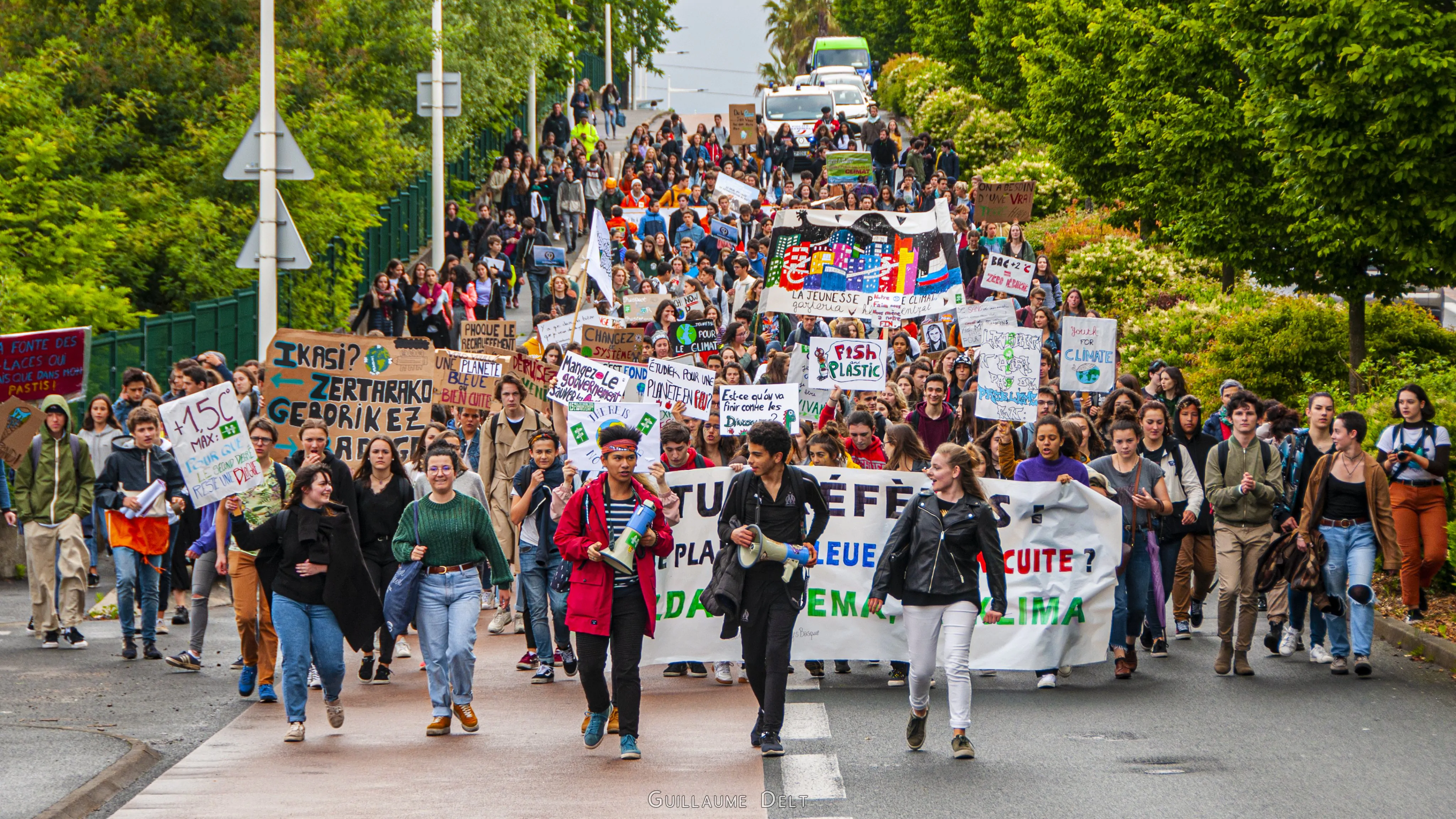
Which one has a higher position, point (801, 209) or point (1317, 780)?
point (801, 209)

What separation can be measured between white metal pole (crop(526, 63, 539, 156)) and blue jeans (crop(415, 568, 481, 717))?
105 ft

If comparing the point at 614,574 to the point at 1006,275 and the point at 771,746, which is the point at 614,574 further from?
the point at 1006,275

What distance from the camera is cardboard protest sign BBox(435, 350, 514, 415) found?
49.2 ft

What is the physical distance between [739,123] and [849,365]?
3065cm

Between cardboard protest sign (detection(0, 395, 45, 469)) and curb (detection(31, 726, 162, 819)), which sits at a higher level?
cardboard protest sign (detection(0, 395, 45, 469))

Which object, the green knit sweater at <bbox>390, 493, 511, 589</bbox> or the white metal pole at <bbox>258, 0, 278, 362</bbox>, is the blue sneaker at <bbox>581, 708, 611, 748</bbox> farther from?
the white metal pole at <bbox>258, 0, 278, 362</bbox>

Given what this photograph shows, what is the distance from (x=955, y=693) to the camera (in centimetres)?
902

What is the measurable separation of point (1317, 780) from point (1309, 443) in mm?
3642

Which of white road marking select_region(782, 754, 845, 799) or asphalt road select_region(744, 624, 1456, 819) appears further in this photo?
white road marking select_region(782, 754, 845, 799)

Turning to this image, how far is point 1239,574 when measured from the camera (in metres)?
11.2

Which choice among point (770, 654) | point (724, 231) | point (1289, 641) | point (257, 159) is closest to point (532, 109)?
point (724, 231)

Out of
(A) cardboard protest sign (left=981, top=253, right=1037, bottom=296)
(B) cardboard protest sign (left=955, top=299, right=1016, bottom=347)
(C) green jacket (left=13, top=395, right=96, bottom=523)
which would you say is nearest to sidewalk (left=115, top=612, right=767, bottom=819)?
(C) green jacket (left=13, top=395, right=96, bottom=523)

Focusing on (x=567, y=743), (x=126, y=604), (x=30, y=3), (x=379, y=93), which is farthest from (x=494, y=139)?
(x=567, y=743)

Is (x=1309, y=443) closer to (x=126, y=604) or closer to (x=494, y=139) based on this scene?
(x=126, y=604)
